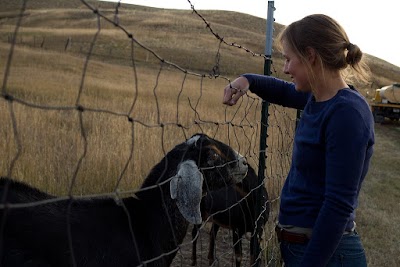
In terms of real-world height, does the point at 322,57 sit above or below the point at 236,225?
above

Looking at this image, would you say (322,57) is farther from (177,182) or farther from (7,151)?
(7,151)

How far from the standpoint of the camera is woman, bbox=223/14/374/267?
2045 mm

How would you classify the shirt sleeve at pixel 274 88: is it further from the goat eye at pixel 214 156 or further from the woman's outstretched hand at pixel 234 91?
the goat eye at pixel 214 156

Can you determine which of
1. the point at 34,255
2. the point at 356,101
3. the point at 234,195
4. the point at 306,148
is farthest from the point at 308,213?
→ the point at 234,195

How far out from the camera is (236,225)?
4863 millimetres

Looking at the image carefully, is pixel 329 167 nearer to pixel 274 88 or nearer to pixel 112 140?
pixel 274 88

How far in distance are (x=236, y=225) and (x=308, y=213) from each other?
248 centimetres

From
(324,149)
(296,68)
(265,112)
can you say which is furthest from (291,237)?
(265,112)

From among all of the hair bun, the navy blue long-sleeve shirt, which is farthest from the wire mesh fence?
the hair bun

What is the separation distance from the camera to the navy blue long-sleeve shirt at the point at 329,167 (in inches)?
79.9

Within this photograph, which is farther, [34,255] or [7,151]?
[7,151]

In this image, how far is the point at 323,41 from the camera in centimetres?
227

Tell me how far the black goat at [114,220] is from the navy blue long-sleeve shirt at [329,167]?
0.57m

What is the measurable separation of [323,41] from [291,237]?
1.05 meters
